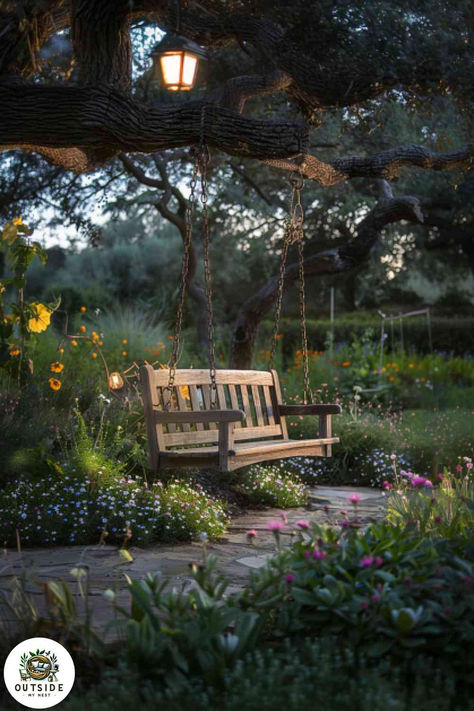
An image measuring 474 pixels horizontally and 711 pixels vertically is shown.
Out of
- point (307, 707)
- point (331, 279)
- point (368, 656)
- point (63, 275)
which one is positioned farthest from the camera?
point (331, 279)

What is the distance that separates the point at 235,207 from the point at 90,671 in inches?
517

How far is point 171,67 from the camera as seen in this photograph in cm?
616

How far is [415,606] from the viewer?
2688mm

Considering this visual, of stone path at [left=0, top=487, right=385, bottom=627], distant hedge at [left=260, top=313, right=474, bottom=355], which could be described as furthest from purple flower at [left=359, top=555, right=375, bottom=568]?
distant hedge at [left=260, top=313, right=474, bottom=355]

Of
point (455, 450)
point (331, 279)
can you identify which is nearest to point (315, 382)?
point (455, 450)

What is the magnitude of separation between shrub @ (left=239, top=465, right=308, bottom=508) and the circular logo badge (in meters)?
3.68

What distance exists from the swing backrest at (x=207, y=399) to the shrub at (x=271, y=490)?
16.1 inches

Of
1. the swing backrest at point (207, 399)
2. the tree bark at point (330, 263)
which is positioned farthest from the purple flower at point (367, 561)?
the tree bark at point (330, 263)

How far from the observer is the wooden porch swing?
15.1 feet

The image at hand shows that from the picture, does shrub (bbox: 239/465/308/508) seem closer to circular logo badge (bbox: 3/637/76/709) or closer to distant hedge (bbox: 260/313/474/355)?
circular logo badge (bbox: 3/637/76/709)

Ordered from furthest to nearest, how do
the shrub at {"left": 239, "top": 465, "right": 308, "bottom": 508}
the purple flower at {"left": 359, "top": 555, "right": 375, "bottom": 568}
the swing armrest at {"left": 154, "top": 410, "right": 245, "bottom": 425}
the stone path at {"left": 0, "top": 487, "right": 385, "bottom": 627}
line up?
1. the shrub at {"left": 239, "top": 465, "right": 308, "bottom": 508}
2. the swing armrest at {"left": 154, "top": 410, "right": 245, "bottom": 425}
3. the stone path at {"left": 0, "top": 487, "right": 385, "bottom": 627}
4. the purple flower at {"left": 359, "top": 555, "right": 375, "bottom": 568}

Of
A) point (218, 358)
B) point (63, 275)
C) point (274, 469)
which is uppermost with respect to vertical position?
point (63, 275)

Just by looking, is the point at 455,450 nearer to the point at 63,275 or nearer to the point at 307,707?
the point at 307,707

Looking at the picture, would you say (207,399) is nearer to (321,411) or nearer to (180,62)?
(321,411)
